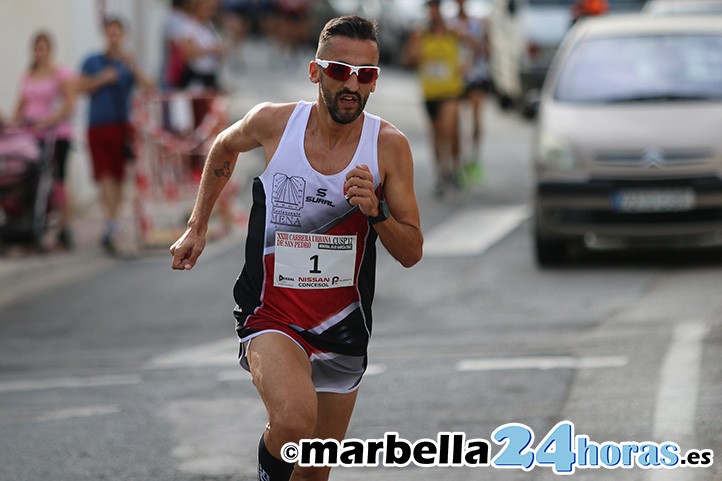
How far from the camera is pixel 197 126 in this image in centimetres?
1666

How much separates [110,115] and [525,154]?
28.2 feet

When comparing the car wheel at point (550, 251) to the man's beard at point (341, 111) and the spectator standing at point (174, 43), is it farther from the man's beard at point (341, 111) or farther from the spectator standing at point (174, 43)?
the man's beard at point (341, 111)

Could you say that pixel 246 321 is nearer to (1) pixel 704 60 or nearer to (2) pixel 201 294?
(2) pixel 201 294

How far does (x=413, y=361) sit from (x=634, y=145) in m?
3.63

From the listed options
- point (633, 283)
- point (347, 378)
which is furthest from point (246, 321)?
point (633, 283)

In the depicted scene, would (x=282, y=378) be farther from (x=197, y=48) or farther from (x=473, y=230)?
(x=197, y=48)

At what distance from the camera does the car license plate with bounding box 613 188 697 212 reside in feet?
41.7

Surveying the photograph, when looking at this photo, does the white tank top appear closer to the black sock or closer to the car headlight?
the black sock

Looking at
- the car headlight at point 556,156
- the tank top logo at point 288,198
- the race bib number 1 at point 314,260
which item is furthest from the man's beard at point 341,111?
the car headlight at point 556,156

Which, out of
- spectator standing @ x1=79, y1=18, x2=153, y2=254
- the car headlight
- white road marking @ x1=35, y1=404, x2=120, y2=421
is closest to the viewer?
white road marking @ x1=35, y1=404, x2=120, y2=421

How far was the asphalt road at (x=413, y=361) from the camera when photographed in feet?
25.7

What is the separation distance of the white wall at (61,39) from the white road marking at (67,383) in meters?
7.38

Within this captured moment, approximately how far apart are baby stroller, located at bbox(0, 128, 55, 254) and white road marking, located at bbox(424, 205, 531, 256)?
3.35 m

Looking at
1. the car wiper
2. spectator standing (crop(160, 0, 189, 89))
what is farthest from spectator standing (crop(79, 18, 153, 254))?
the car wiper
